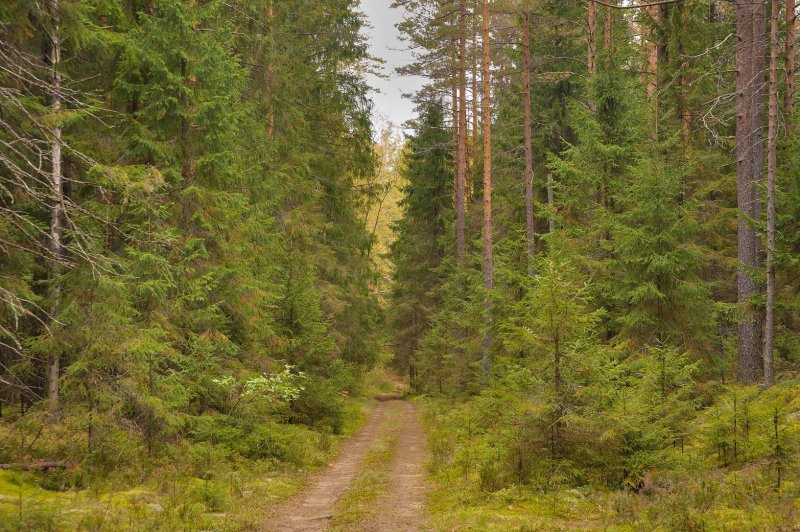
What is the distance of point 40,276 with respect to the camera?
11.2m

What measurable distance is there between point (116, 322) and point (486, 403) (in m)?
6.97

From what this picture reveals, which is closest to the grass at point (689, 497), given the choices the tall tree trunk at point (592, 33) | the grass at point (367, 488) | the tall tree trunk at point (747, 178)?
the grass at point (367, 488)

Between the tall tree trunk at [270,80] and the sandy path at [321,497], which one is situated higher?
the tall tree trunk at [270,80]

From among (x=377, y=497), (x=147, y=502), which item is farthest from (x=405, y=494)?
(x=147, y=502)

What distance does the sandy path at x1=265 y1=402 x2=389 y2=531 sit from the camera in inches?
318

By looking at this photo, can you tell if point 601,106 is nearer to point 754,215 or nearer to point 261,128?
point 754,215

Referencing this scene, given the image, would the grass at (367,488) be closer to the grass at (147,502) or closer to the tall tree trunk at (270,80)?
the grass at (147,502)

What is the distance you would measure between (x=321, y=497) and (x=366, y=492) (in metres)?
0.82

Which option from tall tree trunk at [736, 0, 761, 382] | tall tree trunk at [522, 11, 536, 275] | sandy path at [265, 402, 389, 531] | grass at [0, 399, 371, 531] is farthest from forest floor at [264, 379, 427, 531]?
tall tree trunk at [522, 11, 536, 275]

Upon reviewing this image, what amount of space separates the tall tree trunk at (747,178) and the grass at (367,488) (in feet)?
30.0

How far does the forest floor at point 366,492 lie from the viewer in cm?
805

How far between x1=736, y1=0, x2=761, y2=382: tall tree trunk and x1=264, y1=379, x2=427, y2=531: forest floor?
847 cm

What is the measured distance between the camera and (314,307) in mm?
17625

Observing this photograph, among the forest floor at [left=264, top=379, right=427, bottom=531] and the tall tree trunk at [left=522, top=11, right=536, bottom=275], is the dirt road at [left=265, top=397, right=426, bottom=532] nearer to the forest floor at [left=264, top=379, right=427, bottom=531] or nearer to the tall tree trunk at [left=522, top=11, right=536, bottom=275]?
the forest floor at [left=264, top=379, right=427, bottom=531]
